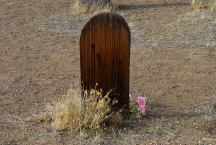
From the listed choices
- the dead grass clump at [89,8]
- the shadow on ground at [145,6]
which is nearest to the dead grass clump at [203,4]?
the shadow on ground at [145,6]

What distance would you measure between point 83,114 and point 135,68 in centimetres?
269

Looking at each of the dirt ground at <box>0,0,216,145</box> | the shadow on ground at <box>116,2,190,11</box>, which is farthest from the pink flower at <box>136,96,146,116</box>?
the shadow on ground at <box>116,2,190,11</box>

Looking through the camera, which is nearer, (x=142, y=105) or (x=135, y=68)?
(x=142, y=105)

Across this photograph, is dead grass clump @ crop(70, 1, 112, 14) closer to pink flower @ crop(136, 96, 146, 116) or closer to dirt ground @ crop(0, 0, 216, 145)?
dirt ground @ crop(0, 0, 216, 145)

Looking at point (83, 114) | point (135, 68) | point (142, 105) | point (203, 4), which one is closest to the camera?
point (83, 114)

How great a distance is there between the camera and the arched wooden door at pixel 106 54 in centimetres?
633

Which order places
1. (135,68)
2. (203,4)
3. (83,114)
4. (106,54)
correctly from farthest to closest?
(203,4)
(135,68)
(106,54)
(83,114)

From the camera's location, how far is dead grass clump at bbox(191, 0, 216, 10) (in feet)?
38.4

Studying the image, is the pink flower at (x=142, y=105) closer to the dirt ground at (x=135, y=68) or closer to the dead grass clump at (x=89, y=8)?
the dirt ground at (x=135, y=68)

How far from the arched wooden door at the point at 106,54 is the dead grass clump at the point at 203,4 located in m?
5.65

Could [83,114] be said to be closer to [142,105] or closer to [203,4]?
[142,105]

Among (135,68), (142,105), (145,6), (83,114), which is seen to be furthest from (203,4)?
(83,114)

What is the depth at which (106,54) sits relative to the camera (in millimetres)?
6398

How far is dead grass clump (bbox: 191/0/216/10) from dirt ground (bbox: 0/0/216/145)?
0.21 metres
